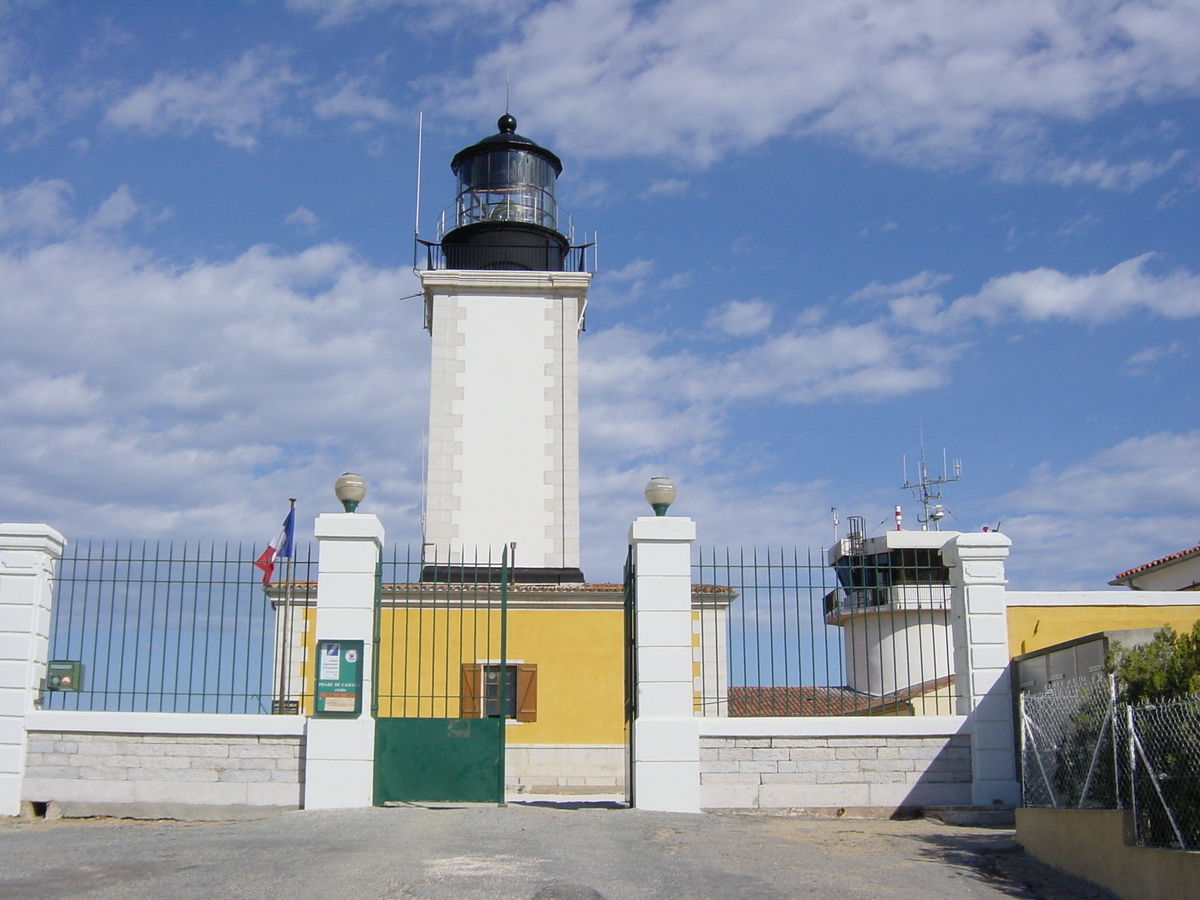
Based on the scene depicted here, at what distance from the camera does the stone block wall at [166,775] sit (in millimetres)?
10703

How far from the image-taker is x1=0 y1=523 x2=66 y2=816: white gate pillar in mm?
10820

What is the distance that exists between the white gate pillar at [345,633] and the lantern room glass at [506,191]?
38.7ft

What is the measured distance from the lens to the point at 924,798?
11156mm

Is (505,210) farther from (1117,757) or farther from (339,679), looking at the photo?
(1117,757)

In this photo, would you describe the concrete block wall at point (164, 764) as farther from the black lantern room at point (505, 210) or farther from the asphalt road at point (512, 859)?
the black lantern room at point (505, 210)

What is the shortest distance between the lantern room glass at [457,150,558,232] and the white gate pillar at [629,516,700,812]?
1190 cm

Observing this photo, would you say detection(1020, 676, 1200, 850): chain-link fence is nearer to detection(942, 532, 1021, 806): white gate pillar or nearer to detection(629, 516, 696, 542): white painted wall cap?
detection(942, 532, 1021, 806): white gate pillar

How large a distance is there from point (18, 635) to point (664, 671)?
20.3 ft

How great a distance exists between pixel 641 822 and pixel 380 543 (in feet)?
12.3

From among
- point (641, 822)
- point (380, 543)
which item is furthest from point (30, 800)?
point (641, 822)

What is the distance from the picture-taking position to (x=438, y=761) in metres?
11.1

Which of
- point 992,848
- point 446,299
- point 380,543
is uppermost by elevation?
point 446,299

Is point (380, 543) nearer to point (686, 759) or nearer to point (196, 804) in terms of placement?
point (196, 804)

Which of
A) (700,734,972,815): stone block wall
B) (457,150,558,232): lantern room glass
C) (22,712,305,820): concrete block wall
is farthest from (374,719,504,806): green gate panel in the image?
(457,150,558,232): lantern room glass
